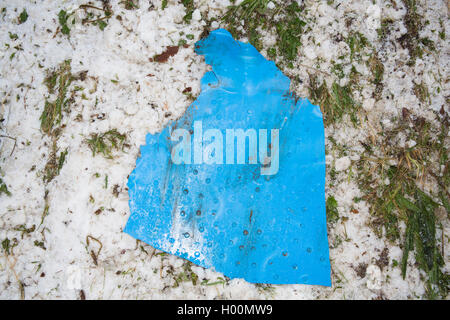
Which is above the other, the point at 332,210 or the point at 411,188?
the point at 411,188

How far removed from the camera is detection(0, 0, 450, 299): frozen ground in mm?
1477

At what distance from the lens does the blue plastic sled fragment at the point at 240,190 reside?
1474 millimetres

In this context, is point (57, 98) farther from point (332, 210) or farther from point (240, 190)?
point (332, 210)

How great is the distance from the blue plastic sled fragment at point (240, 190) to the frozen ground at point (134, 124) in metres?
0.07

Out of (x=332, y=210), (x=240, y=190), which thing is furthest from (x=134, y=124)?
(x=332, y=210)

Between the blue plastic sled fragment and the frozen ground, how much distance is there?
0.07 metres

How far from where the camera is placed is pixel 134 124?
1.53 m

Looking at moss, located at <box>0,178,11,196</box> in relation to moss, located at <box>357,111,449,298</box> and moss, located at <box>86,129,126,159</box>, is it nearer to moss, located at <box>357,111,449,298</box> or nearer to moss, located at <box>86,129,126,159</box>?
moss, located at <box>86,129,126,159</box>

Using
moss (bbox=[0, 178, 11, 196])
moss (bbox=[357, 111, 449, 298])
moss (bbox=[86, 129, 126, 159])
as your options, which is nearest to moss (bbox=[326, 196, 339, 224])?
moss (bbox=[357, 111, 449, 298])

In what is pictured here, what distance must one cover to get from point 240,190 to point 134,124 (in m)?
0.60

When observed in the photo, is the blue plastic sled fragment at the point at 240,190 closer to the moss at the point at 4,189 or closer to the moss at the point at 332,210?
the moss at the point at 332,210
